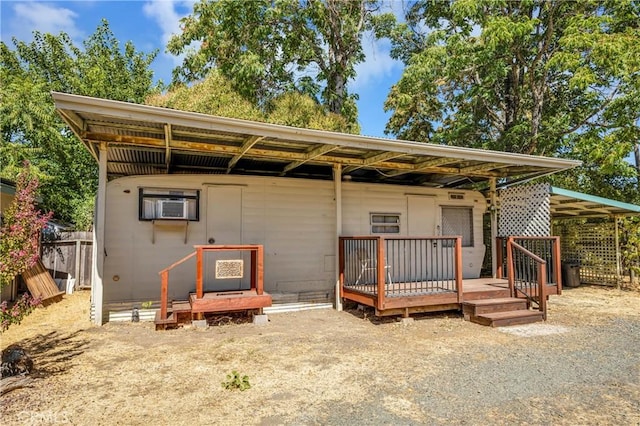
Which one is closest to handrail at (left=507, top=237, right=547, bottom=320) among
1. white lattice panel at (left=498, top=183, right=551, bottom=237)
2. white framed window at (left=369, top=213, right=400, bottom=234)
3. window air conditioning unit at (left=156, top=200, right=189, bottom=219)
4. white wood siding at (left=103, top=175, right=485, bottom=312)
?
white lattice panel at (left=498, top=183, right=551, bottom=237)

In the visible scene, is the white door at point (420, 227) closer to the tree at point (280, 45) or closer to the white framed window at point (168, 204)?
the white framed window at point (168, 204)

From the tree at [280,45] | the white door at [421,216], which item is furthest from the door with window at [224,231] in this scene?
the tree at [280,45]

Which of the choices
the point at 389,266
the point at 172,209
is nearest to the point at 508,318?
the point at 389,266

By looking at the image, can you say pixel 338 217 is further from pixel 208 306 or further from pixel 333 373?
pixel 333 373

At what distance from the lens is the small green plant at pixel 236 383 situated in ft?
11.5

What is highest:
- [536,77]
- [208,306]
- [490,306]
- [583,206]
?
[536,77]

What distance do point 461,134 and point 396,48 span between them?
5752mm

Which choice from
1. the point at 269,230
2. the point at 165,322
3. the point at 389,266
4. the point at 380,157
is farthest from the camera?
the point at 389,266

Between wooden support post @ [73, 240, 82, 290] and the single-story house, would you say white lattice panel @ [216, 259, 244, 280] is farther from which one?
wooden support post @ [73, 240, 82, 290]

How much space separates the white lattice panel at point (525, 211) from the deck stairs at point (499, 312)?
2126mm

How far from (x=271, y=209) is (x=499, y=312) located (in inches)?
170

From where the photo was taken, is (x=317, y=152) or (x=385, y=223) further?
(x=385, y=223)

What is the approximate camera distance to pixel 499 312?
645 centimetres

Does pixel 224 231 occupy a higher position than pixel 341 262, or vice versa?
pixel 224 231
